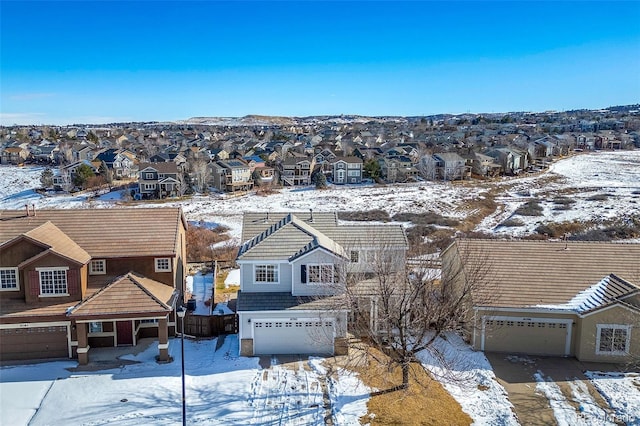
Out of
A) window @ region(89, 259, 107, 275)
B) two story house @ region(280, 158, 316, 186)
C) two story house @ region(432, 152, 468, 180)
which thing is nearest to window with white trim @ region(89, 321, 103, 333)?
window @ region(89, 259, 107, 275)

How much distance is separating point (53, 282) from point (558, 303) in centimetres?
Answer: 2168

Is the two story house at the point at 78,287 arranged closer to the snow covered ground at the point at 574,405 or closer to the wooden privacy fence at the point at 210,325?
the wooden privacy fence at the point at 210,325

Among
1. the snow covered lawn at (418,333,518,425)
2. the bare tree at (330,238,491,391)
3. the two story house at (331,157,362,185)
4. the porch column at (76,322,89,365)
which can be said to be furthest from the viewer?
the two story house at (331,157,362,185)

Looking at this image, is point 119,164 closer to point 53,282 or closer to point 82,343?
point 53,282

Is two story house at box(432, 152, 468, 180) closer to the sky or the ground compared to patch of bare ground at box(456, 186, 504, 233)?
closer to the sky

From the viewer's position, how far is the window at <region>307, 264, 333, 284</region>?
22203 millimetres

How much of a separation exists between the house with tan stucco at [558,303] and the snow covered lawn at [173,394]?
7.38 m

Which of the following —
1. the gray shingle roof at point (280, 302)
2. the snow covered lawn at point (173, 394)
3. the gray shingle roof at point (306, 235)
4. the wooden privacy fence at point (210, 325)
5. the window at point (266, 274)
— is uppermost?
the gray shingle roof at point (306, 235)

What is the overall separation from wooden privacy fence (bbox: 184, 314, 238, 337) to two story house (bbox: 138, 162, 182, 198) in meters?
52.0

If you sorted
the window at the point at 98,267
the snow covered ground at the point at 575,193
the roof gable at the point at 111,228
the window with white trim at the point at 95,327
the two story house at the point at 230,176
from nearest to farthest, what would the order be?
the window with white trim at the point at 95,327 < the window at the point at 98,267 < the roof gable at the point at 111,228 < the snow covered ground at the point at 575,193 < the two story house at the point at 230,176

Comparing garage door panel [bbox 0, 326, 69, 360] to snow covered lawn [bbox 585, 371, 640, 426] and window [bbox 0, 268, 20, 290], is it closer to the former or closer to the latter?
window [bbox 0, 268, 20, 290]

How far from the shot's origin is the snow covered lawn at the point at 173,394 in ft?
55.7

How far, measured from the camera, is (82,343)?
20547 mm

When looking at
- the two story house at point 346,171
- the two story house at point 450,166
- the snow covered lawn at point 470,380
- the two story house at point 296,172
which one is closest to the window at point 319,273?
the snow covered lawn at point 470,380
